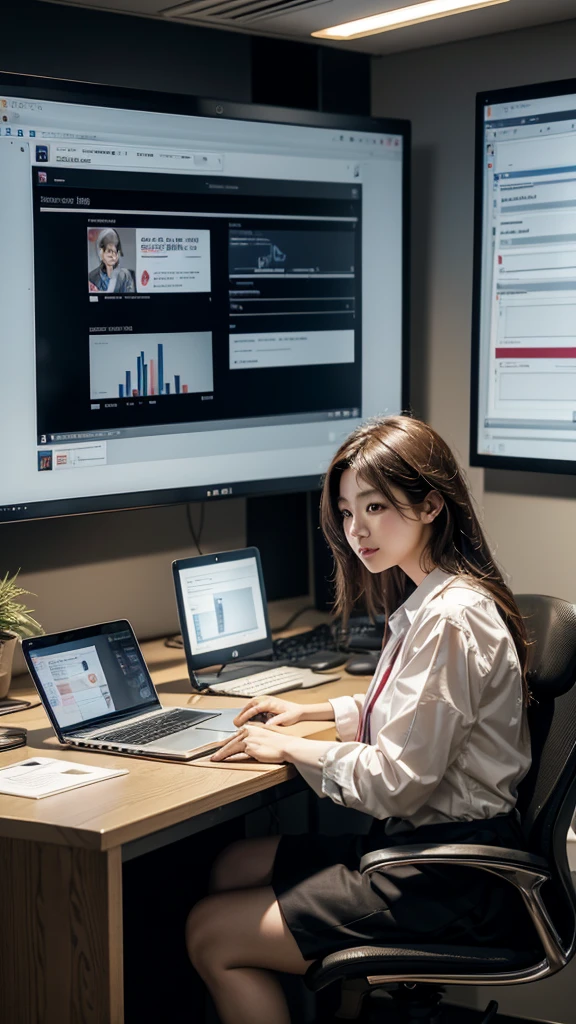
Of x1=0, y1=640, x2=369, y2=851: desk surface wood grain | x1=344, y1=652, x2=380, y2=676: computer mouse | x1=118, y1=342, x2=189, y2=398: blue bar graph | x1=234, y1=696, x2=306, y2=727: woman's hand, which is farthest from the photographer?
x1=344, y1=652, x2=380, y2=676: computer mouse

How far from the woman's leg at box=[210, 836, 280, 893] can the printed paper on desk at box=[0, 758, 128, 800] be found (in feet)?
1.27

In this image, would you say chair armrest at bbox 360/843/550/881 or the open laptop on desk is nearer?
chair armrest at bbox 360/843/550/881

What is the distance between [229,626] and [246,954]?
75 cm

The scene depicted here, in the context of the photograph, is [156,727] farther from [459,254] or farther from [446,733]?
[459,254]

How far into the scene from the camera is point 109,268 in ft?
7.86

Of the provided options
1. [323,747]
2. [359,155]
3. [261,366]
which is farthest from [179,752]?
[359,155]

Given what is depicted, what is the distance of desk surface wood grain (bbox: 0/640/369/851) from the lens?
175cm

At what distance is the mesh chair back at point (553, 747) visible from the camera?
1906 mm

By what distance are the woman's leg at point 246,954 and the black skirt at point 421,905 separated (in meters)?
0.03

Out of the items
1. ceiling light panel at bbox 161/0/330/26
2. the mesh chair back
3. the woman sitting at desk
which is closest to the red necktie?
the woman sitting at desk

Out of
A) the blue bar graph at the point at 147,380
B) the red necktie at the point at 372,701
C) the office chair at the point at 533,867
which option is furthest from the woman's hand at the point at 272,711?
the blue bar graph at the point at 147,380

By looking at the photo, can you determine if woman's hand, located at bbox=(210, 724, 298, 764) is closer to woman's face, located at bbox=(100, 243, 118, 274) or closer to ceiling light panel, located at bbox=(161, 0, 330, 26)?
Result: woman's face, located at bbox=(100, 243, 118, 274)

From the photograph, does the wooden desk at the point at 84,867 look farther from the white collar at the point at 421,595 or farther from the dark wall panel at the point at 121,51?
the dark wall panel at the point at 121,51

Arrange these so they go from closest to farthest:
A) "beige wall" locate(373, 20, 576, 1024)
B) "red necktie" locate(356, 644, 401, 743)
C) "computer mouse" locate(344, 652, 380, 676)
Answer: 1. "red necktie" locate(356, 644, 401, 743)
2. "computer mouse" locate(344, 652, 380, 676)
3. "beige wall" locate(373, 20, 576, 1024)
